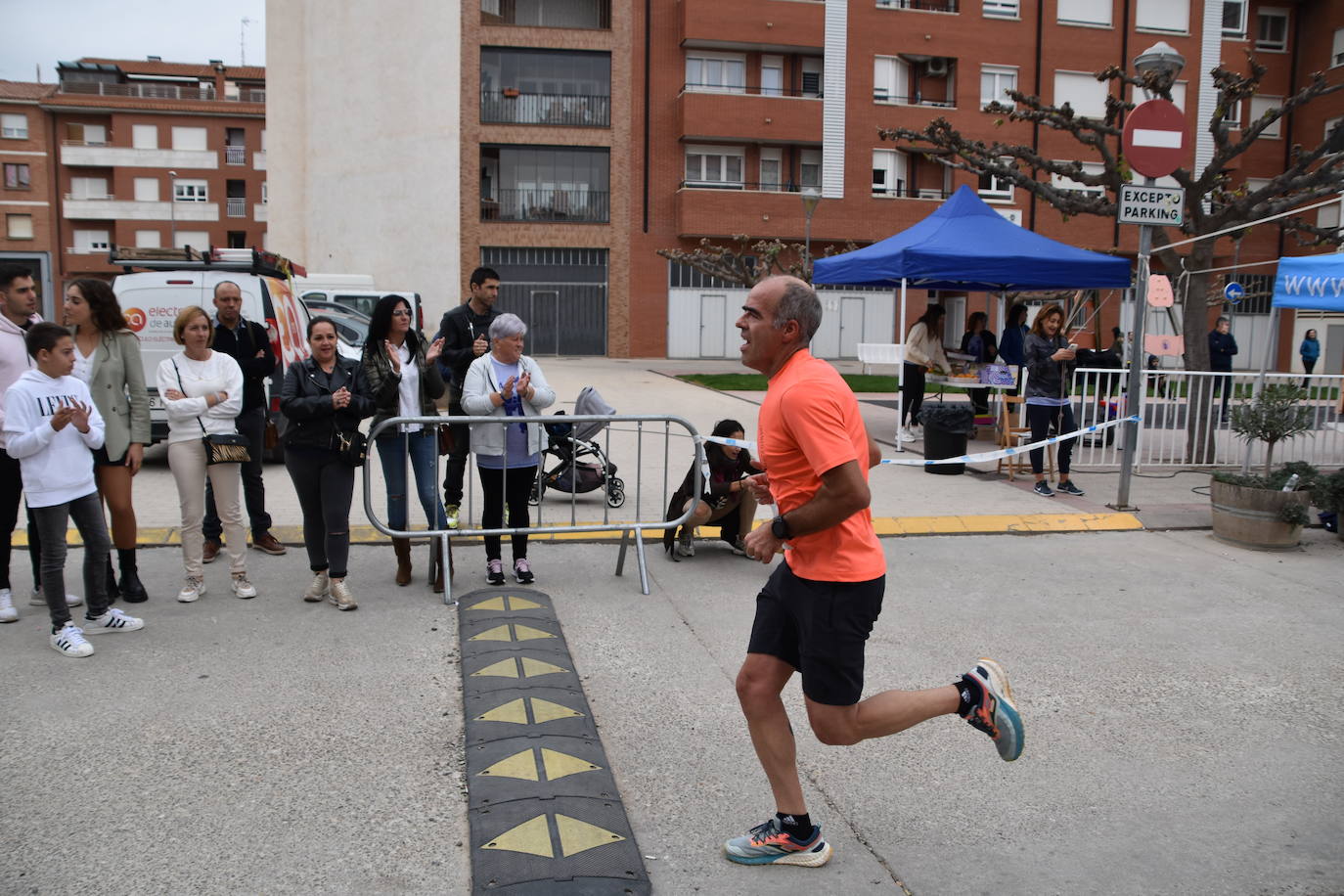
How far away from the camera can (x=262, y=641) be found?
5605 millimetres

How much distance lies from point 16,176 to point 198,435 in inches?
2446

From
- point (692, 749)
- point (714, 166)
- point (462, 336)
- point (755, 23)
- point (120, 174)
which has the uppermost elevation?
point (755, 23)

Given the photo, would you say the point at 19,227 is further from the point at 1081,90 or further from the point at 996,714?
the point at 996,714

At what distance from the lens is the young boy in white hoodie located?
5293 mm

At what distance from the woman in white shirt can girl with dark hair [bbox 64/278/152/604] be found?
0.62 feet

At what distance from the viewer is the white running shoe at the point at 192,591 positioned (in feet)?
20.6

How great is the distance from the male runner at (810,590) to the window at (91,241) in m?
63.6

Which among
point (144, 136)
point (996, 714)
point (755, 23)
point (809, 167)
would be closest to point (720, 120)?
point (755, 23)

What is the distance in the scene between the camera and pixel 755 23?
3603 cm

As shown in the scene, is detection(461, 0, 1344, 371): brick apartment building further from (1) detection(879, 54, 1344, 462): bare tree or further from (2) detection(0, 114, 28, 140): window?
(2) detection(0, 114, 28, 140): window

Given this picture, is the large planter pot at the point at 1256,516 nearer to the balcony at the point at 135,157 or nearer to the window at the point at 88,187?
the balcony at the point at 135,157

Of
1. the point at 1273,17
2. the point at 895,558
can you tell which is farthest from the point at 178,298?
the point at 1273,17

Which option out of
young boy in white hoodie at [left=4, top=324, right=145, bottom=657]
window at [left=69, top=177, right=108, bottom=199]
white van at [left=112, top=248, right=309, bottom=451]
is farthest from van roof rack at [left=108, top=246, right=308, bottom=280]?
window at [left=69, top=177, right=108, bottom=199]

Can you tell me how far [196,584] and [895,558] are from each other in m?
4.76
